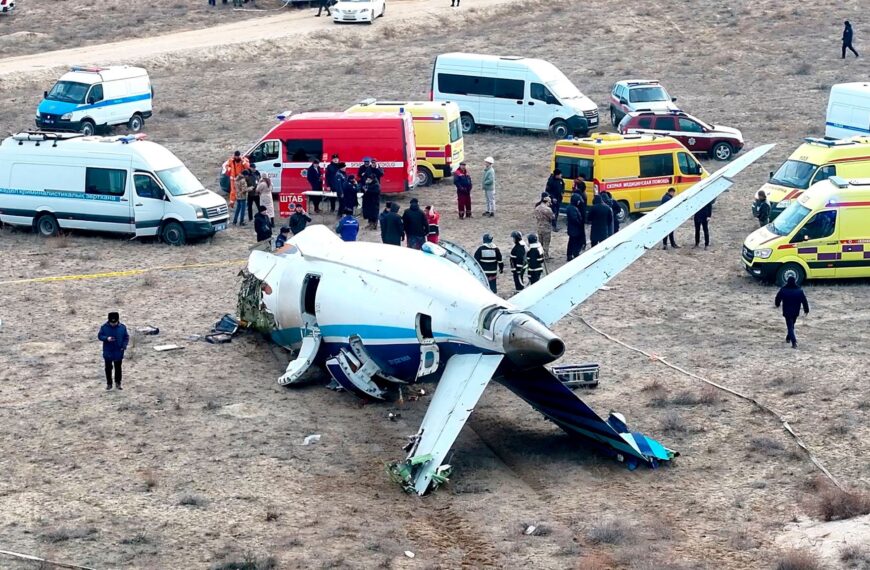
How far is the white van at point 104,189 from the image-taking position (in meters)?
31.0

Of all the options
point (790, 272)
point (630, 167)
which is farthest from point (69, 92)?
point (790, 272)

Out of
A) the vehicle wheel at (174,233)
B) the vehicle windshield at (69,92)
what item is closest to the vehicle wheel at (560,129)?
the vehicle windshield at (69,92)

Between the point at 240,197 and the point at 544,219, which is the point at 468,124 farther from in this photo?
the point at 544,219

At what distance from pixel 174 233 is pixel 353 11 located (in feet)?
93.0

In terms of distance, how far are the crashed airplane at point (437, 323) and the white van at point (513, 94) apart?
19.8 meters

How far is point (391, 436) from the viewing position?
20188 mm

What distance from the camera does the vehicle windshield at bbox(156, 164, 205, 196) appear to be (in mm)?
31234

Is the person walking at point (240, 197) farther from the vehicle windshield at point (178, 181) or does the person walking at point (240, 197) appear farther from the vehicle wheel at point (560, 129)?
the vehicle wheel at point (560, 129)

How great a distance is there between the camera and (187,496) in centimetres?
1742

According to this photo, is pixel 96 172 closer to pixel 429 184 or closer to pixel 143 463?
pixel 429 184

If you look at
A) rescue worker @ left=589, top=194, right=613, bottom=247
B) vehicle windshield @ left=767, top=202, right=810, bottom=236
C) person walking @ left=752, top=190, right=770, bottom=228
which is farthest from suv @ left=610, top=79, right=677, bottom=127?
vehicle windshield @ left=767, top=202, right=810, bottom=236

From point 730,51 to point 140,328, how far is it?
1386 inches

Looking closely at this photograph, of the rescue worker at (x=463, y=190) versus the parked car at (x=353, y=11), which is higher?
the parked car at (x=353, y=11)

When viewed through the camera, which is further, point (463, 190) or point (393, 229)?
point (463, 190)
